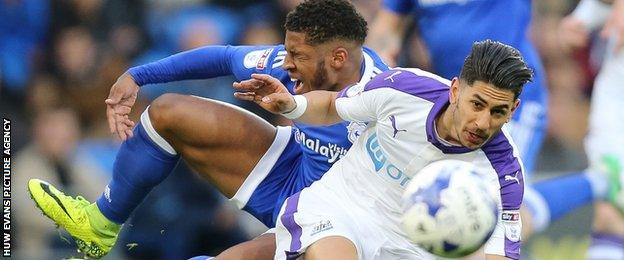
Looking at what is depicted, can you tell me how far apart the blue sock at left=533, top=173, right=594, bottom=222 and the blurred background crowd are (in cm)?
135

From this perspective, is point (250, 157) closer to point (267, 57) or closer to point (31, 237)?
point (267, 57)

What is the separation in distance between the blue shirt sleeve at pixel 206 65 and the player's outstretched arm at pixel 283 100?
2.52ft

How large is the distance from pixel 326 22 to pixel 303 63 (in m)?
0.26

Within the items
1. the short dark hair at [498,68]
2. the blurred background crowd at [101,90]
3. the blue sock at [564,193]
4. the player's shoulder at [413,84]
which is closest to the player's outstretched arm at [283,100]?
the player's shoulder at [413,84]

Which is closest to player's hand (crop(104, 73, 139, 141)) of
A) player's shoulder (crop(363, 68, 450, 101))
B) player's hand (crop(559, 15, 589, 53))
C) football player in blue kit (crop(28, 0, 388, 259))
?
football player in blue kit (crop(28, 0, 388, 259))

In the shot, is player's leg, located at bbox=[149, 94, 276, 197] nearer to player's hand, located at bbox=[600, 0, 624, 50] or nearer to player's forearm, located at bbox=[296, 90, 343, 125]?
player's forearm, located at bbox=[296, 90, 343, 125]

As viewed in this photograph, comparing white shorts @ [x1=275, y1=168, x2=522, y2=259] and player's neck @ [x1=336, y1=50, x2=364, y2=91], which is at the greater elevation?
player's neck @ [x1=336, y1=50, x2=364, y2=91]

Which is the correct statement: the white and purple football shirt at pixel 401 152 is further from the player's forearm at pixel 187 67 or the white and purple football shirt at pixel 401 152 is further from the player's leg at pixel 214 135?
the player's forearm at pixel 187 67

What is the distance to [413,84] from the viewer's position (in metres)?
4.93

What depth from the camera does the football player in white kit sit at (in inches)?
183

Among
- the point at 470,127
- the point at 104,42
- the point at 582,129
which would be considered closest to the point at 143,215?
the point at 104,42

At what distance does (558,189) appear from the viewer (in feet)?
28.5

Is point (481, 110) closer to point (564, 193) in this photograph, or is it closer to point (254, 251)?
point (254, 251)

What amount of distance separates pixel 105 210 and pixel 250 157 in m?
0.79
